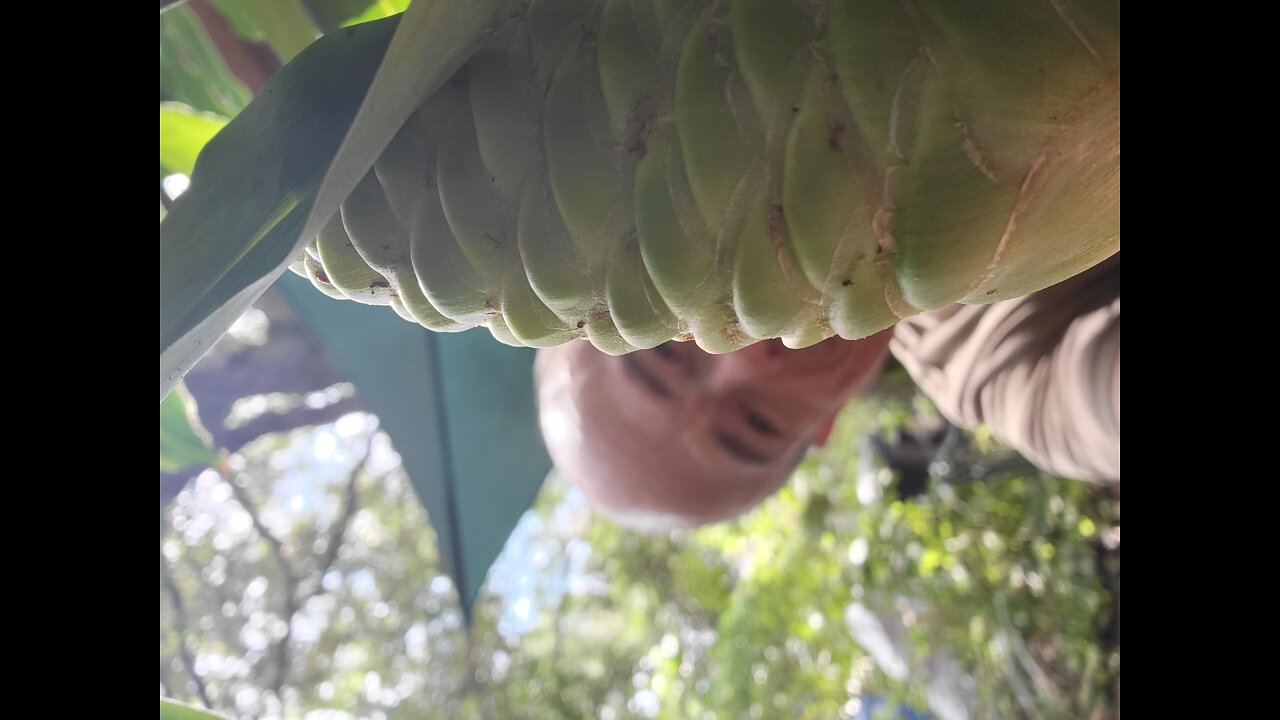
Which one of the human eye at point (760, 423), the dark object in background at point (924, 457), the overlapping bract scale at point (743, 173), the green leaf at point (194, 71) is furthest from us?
the dark object in background at point (924, 457)

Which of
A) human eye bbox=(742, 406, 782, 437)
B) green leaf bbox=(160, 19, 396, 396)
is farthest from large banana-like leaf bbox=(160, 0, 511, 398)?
human eye bbox=(742, 406, 782, 437)

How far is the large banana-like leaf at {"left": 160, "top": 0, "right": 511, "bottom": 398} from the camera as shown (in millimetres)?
133

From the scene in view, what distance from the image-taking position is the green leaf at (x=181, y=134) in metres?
0.30

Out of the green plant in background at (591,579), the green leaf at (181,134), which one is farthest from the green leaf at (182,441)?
the green leaf at (181,134)

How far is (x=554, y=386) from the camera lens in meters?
0.41

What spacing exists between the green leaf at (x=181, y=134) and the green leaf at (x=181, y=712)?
0.20m

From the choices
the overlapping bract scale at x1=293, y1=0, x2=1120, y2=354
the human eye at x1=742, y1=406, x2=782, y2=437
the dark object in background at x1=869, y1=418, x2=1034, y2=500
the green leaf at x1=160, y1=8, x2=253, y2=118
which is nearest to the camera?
the overlapping bract scale at x1=293, y1=0, x2=1120, y2=354

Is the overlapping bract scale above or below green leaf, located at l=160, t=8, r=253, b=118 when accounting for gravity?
below

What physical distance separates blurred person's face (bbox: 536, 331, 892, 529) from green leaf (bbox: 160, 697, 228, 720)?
0.22 metres

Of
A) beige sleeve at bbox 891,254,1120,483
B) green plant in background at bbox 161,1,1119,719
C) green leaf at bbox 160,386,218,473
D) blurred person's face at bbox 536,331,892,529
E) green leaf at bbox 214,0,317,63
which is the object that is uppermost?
green leaf at bbox 214,0,317,63

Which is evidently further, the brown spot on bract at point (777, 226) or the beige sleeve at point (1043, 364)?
the beige sleeve at point (1043, 364)

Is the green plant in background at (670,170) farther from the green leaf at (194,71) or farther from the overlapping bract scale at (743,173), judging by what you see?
the green leaf at (194,71)

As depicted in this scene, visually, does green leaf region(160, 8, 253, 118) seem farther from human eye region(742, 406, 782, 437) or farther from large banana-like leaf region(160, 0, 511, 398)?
human eye region(742, 406, 782, 437)
